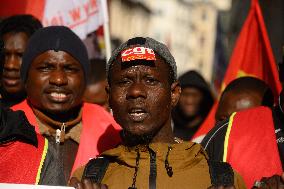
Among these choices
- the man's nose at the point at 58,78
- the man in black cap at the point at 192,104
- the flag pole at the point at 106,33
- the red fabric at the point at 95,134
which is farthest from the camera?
the man in black cap at the point at 192,104

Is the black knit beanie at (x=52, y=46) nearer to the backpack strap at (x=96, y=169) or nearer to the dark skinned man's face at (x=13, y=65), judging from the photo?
the dark skinned man's face at (x=13, y=65)

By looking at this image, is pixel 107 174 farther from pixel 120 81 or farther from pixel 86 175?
pixel 120 81

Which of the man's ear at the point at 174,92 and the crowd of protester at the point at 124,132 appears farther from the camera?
the man's ear at the point at 174,92

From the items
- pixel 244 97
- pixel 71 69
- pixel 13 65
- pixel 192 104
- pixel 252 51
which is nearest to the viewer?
pixel 71 69

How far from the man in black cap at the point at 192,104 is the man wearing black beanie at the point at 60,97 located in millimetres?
2680

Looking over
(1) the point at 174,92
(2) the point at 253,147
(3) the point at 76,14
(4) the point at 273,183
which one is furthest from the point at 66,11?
(4) the point at 273,183

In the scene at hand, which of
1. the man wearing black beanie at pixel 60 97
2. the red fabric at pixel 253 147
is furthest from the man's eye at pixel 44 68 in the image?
the red fabric at pixel 253 147

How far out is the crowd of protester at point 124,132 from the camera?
377cm

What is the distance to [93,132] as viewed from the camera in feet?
16.1

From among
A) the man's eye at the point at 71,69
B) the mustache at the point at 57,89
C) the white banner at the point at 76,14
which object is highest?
the white banner at the point at 76,14

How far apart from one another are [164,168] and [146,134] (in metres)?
0.22

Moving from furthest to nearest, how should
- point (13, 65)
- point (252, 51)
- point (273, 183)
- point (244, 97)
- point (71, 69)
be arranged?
point (252, 51) → point (244, 97) → point (13, 65) → point (71, 69) → point (273, 183)

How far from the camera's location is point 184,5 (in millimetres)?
80312

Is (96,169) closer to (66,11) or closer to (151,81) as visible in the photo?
(151,81)
